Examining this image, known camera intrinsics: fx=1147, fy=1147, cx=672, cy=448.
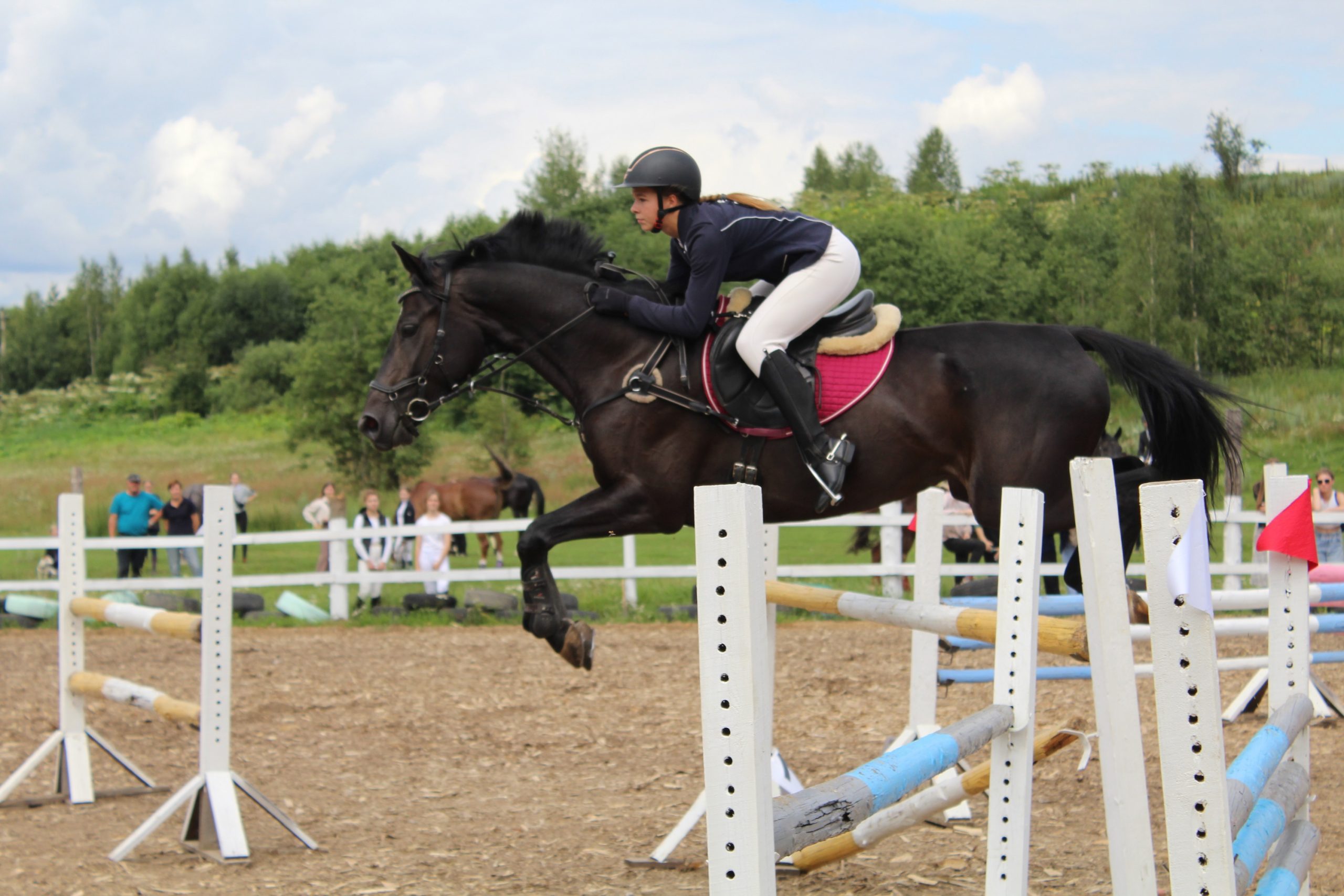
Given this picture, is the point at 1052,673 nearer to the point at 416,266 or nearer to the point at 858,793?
the point at 416,266

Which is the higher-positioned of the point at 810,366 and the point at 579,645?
the point at 810,366

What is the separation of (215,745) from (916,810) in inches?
107

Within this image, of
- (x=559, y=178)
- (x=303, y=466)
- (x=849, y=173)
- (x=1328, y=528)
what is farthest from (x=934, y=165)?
(x=1328, y=528)

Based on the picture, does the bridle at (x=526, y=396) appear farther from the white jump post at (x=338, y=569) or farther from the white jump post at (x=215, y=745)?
the white jump post at (x=338, y=569)

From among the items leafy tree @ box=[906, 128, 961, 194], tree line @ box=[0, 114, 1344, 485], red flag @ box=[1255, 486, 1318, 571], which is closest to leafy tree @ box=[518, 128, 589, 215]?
tree line @ box=[0, 114, 1344, 485]

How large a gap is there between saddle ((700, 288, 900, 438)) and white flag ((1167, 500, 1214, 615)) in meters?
2.79

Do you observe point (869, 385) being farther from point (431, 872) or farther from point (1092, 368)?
point (431, 872)

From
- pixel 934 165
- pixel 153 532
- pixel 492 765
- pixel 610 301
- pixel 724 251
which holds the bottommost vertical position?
pixel 492 765

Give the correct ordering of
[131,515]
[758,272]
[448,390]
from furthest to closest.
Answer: [131,515]
[448,390]
[758,272]

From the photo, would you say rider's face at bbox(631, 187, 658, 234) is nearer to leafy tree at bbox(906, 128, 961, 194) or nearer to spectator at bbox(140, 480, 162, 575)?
spectator at bbox(140, 480, 162, 575)

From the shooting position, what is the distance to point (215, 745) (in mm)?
4391

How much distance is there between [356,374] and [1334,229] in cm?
3865

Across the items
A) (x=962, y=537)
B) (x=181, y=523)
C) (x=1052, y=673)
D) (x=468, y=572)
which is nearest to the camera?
(x=1052, y=673)

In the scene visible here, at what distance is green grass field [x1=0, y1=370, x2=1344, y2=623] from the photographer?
1694 cm
